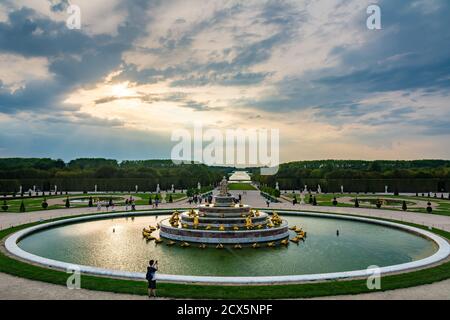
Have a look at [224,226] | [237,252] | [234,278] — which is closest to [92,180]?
[224,226]

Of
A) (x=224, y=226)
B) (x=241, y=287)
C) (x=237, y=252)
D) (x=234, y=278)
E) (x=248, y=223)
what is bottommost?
(x=237, y=252)

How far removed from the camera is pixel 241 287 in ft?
49.1

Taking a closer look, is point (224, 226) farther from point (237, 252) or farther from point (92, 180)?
point (92, 180)

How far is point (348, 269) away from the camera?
749 inches

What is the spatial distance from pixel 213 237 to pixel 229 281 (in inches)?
385

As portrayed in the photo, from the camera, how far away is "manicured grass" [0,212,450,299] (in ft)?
45.6

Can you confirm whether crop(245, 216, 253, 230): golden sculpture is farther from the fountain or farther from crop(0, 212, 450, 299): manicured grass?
crop(0, 212, 450, 299): manicured grass

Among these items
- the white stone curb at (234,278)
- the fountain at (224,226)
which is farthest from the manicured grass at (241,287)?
the fountain at (224,226)

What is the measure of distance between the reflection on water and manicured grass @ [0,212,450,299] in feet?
10.7

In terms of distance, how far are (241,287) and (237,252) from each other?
814 cm
